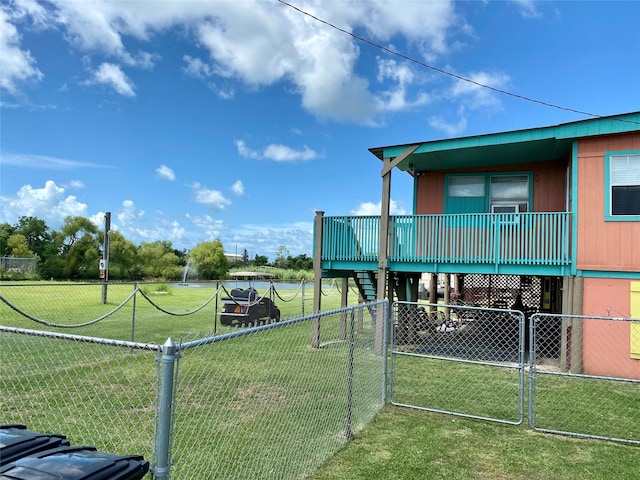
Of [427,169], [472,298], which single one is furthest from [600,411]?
[472,298]

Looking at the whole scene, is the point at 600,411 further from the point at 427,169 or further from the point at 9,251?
the point at 9,251

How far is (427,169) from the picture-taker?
12.6 metres

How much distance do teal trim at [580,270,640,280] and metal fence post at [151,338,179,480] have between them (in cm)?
896

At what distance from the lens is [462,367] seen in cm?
911

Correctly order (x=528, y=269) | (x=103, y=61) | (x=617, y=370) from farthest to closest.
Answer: (x=103, y=61)
(x=528, y=269)
(x=617, y=370)

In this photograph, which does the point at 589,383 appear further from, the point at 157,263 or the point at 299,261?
the point at 299,261

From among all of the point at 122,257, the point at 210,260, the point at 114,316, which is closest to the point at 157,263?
the point at 122,257

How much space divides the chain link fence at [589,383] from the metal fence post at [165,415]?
179 inches

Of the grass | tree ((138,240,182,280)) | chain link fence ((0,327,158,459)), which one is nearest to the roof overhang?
the grass

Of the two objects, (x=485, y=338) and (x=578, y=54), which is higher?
(x=578, y=54)

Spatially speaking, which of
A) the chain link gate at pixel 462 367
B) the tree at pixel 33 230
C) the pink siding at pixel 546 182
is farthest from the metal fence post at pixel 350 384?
the tree at pixel 33 230

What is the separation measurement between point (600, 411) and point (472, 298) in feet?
30.3

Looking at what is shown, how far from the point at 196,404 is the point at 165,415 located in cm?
385

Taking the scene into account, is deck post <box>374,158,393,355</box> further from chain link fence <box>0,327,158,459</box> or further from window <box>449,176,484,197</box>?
chain link fence <box>0,327,158,459</box>
